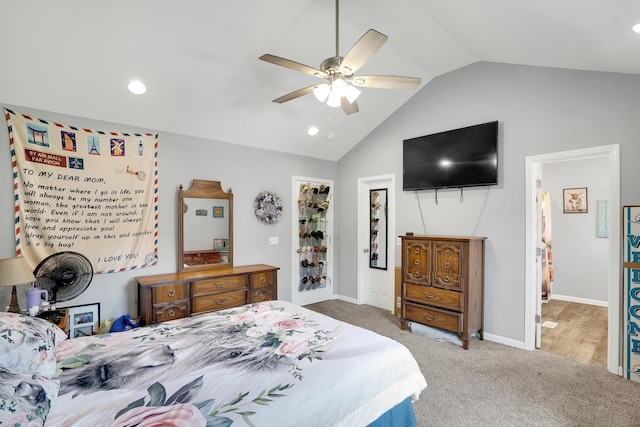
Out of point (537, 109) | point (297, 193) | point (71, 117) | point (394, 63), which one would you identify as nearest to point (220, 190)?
point (297, 193)

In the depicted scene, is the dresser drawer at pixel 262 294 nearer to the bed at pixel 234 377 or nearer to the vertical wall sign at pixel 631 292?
the bed at pixel 234 377

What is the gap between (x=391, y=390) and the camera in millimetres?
1645

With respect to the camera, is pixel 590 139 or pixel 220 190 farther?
pixel 220 190

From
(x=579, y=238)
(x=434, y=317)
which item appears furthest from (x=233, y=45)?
(x=579, y=238)

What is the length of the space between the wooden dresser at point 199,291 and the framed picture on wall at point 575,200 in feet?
16.5

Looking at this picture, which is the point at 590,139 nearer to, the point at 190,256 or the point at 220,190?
the point at 220,190

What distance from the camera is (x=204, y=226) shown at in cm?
382

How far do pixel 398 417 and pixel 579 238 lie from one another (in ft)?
17.0

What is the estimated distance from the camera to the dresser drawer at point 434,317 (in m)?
3.34

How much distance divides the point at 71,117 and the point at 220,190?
1622 millimetres

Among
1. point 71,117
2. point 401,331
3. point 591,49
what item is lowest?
point 401,331

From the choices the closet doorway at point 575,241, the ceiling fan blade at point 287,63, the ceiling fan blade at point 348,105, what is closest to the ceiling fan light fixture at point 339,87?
the ceiling fan blade at point 287,63

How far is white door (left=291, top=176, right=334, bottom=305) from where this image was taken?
15.8ft

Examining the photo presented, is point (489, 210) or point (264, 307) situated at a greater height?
point (489, 210)
